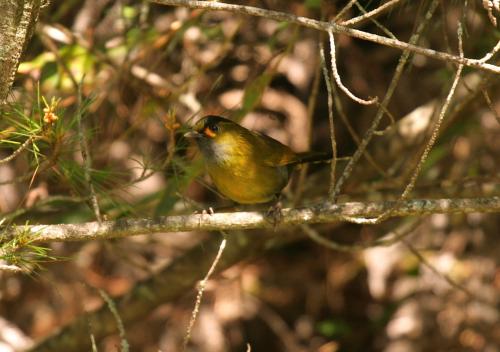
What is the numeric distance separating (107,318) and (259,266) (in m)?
2.11

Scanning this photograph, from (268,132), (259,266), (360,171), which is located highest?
(360,171)

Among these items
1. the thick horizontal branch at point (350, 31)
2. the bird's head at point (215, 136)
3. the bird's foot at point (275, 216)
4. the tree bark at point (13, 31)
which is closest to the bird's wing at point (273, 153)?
the bird's head at point (215, 136)

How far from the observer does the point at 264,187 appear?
4551 millimetres

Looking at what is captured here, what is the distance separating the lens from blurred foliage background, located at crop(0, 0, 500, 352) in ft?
16.8

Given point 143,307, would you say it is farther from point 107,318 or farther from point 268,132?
point 268,132

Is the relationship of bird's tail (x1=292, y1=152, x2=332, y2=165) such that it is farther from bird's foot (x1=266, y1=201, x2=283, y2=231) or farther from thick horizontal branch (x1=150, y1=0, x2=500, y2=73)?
thick horizontal branch (x1=150, y1=0, x2=500, y2=73)

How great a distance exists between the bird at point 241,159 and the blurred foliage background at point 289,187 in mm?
A: 312

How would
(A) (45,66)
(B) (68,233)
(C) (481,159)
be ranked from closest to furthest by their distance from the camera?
(B) (68,233)
(A) (45,66)
(C) (481,159)

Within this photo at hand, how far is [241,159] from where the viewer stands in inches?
179

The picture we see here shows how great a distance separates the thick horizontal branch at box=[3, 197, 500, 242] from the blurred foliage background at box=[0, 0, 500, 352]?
169 centimetres

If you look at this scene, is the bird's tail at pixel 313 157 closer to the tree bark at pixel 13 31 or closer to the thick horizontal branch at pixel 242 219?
the thick horizontal branch at pixel 242 219

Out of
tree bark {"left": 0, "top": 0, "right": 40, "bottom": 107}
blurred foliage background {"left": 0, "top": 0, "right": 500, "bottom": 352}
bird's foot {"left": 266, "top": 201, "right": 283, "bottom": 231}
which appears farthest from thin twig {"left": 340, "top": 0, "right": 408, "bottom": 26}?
blurred foliage background {"left": 0, "top": 0, "right": 500, "bottom": 352}

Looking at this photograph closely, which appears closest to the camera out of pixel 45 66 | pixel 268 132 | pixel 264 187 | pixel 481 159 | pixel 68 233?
pixel 68 233

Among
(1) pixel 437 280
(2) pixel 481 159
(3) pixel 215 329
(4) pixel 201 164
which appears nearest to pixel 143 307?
(4) pixel 201 164
